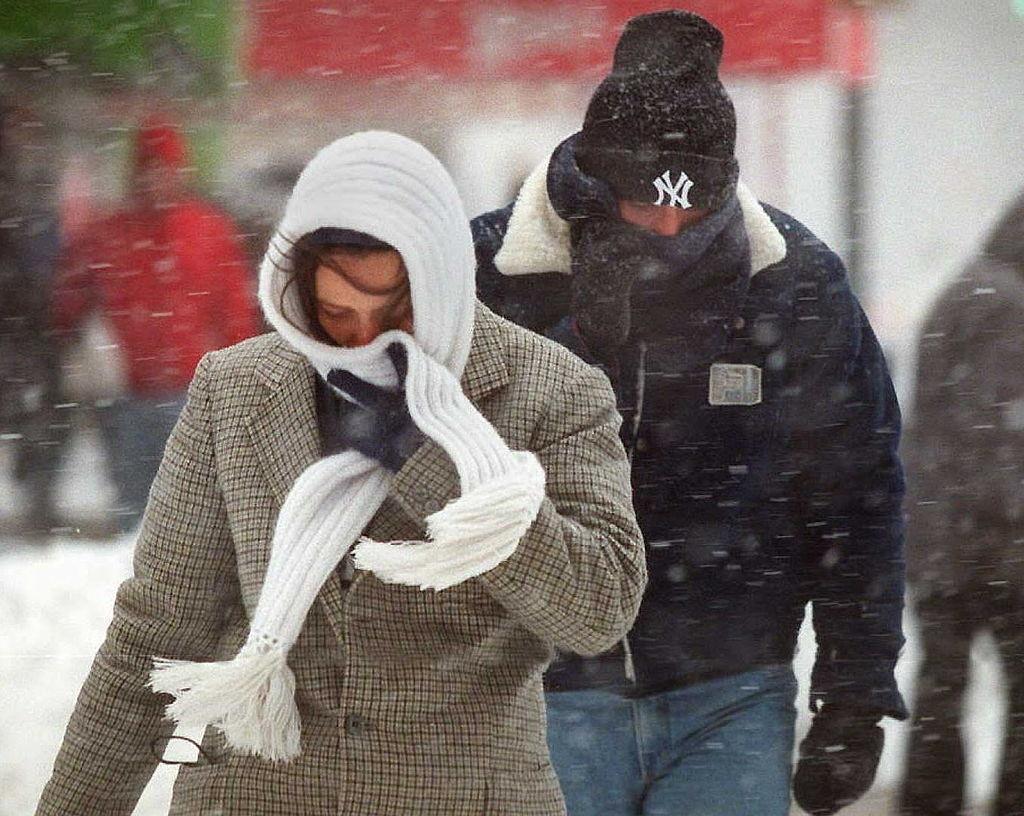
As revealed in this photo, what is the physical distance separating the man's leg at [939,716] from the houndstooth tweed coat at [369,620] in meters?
1.40

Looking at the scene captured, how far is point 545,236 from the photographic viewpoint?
2.17 meters

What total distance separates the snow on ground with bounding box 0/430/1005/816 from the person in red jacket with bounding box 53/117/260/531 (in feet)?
0.45

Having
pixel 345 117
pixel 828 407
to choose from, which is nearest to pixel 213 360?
pixel 828 407

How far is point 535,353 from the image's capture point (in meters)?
1.66

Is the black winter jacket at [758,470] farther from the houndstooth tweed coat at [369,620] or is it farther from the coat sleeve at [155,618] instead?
the coat sleeve at [155,618]

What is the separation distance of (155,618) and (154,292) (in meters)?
1.41

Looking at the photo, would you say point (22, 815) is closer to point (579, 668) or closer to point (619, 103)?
point (579, 668)

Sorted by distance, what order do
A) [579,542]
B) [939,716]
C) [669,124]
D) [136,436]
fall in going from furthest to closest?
[136,436]
[939,716]
[669,124]
[579,542]

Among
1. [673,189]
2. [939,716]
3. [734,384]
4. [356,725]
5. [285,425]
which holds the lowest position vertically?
[939,716]

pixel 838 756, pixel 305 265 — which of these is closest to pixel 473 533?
pixel 305 265

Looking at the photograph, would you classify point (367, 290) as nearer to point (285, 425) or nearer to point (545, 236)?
point (285, 425)

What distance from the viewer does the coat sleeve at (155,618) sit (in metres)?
1.65

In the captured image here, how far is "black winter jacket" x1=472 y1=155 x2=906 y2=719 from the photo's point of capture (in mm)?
2184

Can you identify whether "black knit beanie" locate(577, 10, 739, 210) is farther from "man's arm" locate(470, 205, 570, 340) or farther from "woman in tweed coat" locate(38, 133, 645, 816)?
"woman in tweed coat" locate(38, 133, 645, 816)
